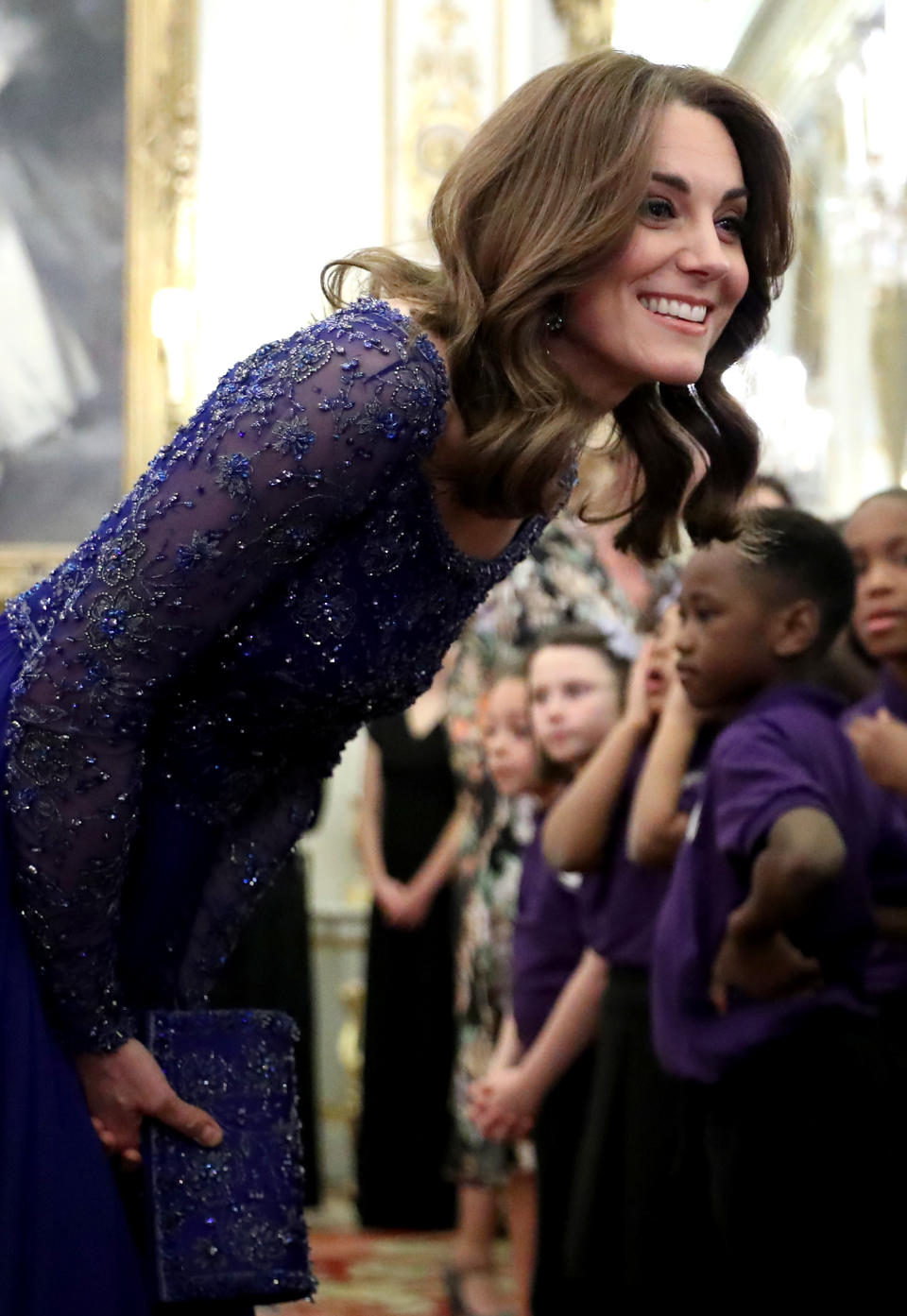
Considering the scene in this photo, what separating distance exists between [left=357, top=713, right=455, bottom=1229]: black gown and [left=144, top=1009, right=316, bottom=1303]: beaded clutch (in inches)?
157

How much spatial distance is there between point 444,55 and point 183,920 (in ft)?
19.1

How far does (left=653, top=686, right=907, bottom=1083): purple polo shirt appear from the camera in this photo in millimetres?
2320

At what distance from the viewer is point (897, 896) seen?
8.68 feet

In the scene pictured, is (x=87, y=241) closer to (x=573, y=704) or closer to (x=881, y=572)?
(x=573, y=704)

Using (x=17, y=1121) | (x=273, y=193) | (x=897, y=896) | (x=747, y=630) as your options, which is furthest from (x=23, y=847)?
(x=273, y=193)

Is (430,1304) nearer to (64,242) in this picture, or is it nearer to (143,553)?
(143,553)

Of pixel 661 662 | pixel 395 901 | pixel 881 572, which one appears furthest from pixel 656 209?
pixel 395 901

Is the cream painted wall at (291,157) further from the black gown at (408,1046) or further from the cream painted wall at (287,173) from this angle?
the black gown at (408,1046)

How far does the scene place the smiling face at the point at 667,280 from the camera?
172 centimetres

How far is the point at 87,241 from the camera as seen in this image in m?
7.21

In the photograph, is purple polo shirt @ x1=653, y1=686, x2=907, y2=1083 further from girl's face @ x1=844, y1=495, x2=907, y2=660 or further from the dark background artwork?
the dark background artwork

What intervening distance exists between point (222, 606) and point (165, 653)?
0.06m

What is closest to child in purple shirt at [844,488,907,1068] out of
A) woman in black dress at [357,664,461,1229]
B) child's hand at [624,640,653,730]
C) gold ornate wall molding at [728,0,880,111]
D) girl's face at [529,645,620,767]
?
child's hand at [624,640,653,730]

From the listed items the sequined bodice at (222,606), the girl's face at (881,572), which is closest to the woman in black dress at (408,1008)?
the girl's face at (881,572)
